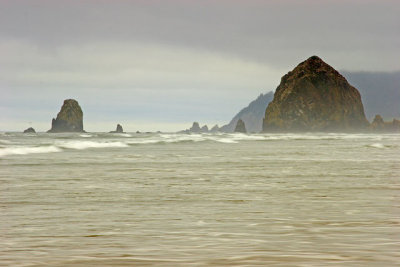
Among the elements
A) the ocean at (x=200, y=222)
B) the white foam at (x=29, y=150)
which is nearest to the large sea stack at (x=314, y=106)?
the white foam at (x=29, y=150)

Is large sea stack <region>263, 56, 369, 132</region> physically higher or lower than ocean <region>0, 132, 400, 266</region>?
higher

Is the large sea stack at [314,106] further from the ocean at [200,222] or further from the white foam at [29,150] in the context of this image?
the ocean at [200,222]

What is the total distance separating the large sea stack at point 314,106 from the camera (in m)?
182

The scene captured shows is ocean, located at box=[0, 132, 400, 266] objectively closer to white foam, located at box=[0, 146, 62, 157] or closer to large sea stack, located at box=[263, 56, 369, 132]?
white foam, located at box=[0, 146, 62, 157]

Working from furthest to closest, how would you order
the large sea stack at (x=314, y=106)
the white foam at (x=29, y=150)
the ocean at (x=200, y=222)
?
the large sea stack at (x=314, y=106), the white foam at (x=29, y=150), the ocean at (x=200, y=222)

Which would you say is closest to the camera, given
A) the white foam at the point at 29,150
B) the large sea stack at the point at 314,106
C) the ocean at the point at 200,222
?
the ocean at the point at 200,222

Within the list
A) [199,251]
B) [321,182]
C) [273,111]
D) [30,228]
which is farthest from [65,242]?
[273,111]

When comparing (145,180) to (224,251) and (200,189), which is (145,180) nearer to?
(200,189)

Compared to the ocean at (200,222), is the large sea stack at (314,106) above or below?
above

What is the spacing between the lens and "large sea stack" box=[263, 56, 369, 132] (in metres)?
182

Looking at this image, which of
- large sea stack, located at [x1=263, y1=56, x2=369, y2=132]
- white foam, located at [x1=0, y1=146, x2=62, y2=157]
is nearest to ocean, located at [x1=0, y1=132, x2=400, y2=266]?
white foam, located at [x1=0, y1=146, x2=62, y2=157]

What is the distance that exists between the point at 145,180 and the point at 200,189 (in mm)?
2465

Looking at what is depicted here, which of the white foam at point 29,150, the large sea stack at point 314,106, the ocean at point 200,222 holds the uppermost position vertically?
the large sea stack at point 314,106

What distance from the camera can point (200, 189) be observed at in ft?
33.6
